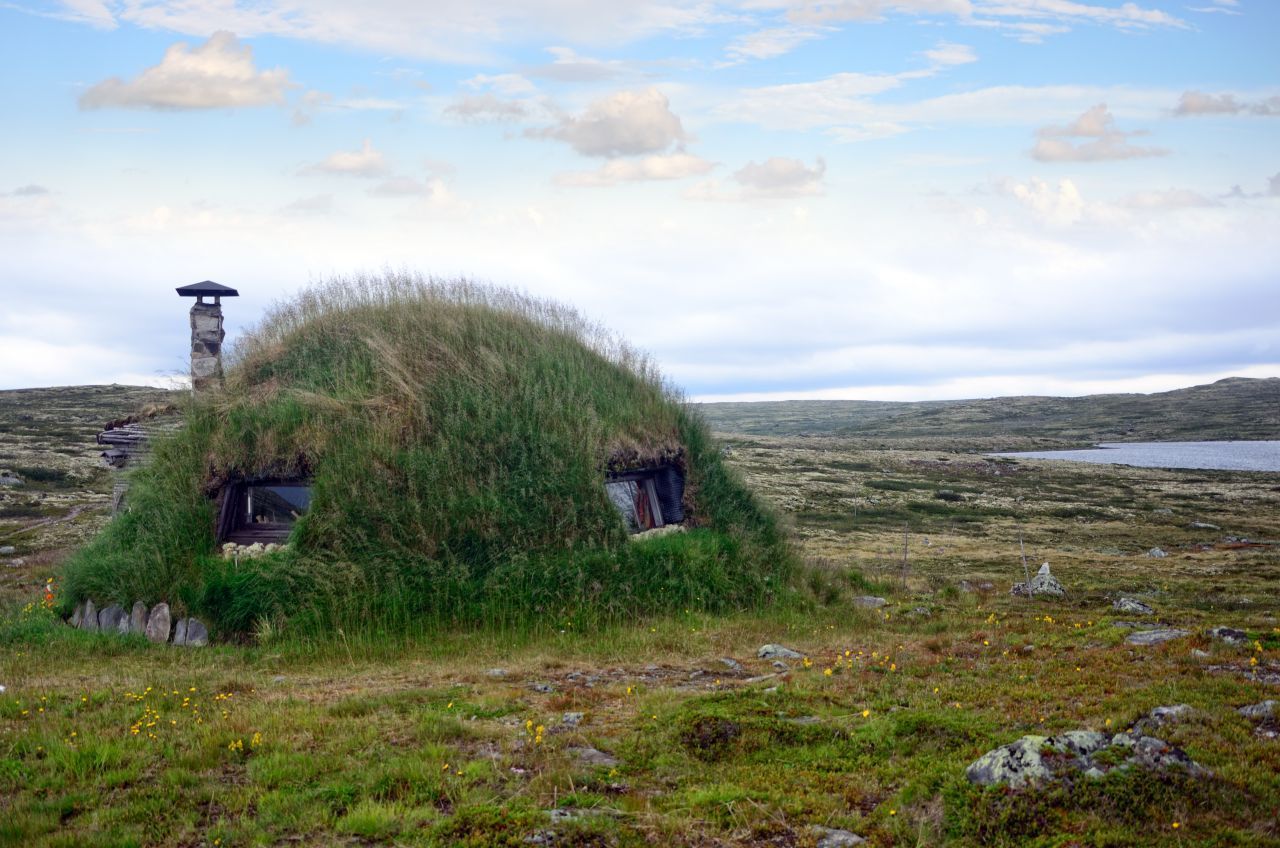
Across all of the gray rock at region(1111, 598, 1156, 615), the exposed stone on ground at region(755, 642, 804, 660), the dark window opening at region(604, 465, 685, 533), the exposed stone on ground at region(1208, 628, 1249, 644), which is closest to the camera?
the exposed stone on ground at region(1208, 628, 1249, 644)

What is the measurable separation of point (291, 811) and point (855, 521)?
38.5 meters

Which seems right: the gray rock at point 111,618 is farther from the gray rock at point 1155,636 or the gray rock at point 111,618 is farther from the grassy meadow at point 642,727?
the gray rock at point 1155,636

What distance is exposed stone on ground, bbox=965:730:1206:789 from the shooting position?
24.0ft

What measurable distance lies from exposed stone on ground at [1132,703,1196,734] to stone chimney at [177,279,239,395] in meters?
18.0

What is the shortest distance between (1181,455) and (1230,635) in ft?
351

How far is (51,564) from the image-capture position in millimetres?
27375

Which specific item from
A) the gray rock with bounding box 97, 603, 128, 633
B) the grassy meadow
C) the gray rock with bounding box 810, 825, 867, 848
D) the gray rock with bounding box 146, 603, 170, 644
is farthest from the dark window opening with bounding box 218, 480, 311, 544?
the gray rock with bounding box 810, 825, 867, 848

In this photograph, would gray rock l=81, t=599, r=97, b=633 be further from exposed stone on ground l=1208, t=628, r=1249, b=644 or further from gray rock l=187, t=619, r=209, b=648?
exposed stone on ground l=1208, t=628, r=1249, b=644

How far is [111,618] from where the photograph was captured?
15.7 meters

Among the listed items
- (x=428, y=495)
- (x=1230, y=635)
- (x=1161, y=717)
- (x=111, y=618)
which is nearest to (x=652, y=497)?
(x=428, y=495)

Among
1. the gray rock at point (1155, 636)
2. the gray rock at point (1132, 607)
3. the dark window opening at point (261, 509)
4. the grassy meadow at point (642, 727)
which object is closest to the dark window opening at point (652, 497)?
the grassy meadow at point (642, 727)

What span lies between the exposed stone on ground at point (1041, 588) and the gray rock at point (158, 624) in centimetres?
1791

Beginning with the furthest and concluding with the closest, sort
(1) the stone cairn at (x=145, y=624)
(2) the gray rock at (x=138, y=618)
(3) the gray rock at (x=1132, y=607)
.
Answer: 1. (3) the gray rock at (x=1132, y=607)
2. (2) the gray rock at (x=138, y=618)
3. (1) the stone cairn at (x=145, y=624)

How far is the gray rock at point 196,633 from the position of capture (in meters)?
14.8
